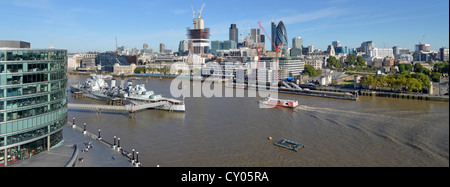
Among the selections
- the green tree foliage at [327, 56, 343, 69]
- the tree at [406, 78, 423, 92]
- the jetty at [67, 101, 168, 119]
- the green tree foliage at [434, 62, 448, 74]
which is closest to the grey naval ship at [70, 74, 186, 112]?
the jetty at [67, 101, 168, 119]

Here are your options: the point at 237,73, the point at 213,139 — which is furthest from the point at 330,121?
the point at 237,73

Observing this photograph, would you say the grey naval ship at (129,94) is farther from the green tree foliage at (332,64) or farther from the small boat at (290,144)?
the green tree foliage at (332,64)

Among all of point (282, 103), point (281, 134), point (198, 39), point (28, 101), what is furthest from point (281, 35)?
point (28, 101)

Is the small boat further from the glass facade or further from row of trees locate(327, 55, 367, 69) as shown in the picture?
row of trees locate(327, 55, 367, 69)

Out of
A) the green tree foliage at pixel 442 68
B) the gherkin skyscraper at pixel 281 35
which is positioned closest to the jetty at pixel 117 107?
the green tree foliage at pixel 442 68

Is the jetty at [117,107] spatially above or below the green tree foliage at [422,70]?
below

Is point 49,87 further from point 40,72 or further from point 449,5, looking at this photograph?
point 449,5

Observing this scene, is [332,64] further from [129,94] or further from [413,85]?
[129,94]
